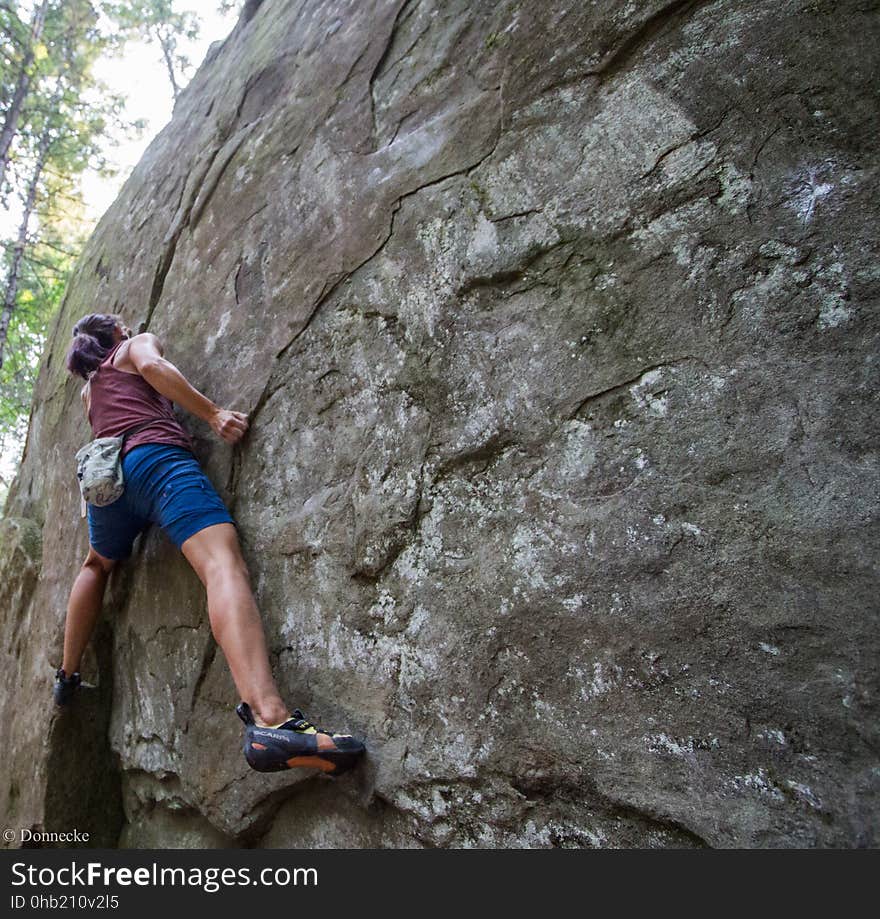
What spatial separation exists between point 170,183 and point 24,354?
24.5 feet

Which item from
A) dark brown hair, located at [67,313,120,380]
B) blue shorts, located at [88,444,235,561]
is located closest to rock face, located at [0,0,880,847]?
blue shorts, located at [88,444,235,561]

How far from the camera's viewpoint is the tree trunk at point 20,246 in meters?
8.46

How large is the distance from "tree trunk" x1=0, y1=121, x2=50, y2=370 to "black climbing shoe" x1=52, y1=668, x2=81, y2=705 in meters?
6.35

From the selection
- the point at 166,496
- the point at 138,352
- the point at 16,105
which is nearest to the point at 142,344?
the point at 138,352

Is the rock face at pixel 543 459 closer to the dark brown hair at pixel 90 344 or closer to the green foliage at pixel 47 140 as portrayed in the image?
the dark brown hair at pixel 90 344

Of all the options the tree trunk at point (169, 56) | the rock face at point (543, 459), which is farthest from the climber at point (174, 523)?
the tree trunk at point (169, 56)

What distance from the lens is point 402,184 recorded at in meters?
2.82

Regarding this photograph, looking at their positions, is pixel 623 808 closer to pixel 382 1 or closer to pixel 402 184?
pixel 402 184

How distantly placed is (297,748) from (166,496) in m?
1.28

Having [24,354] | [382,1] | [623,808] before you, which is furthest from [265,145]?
[24,354]

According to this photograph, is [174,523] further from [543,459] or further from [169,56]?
[169,56]

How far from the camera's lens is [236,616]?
248cm

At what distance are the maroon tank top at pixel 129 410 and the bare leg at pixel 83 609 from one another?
713 mm

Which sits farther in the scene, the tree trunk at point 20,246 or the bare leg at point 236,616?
the tree trunk at point 20,246
